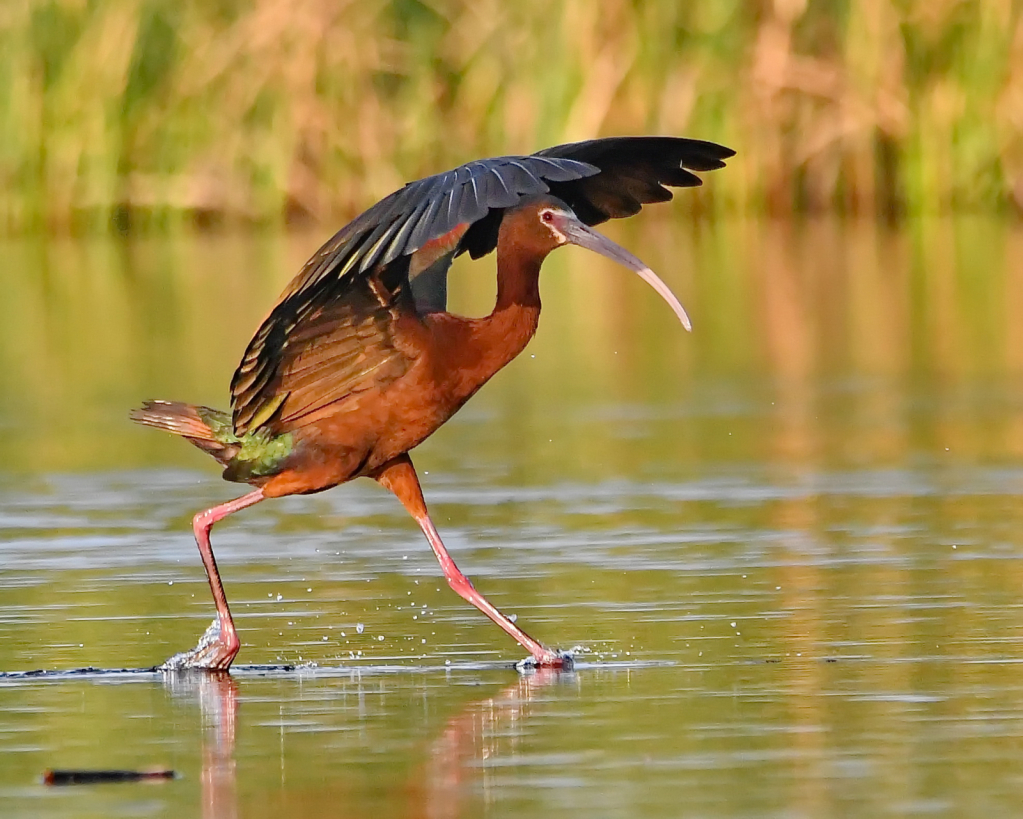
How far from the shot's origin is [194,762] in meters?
6.22

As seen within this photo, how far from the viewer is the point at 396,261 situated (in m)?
8.13

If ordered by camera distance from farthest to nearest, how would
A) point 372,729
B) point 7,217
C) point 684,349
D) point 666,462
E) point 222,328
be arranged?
1. point 7,217
2. point 222,328
3. point 684,349
4. point 666,462
5. point 372,729

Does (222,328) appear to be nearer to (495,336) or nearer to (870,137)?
(870,137)

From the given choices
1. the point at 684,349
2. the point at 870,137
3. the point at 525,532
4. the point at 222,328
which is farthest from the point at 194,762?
the point at 870,137

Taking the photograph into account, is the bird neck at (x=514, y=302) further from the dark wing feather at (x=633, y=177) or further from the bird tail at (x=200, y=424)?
the bird tail at (x=200, y=424)

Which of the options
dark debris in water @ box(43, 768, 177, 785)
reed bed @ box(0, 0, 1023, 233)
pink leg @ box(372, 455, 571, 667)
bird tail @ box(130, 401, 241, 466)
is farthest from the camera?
reed bed @ box(0, 0, 1023, 233)

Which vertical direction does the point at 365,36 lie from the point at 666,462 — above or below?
above

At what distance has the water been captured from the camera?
A: 5965mm

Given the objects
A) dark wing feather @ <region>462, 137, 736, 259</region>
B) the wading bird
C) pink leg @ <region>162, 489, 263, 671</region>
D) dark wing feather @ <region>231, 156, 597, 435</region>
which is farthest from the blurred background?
dark wing feather @ <region>462, 137, 736, 259</region>

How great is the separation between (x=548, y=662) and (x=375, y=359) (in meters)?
1.10

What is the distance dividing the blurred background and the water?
0.03 metres

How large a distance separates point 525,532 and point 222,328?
9059 millimetres

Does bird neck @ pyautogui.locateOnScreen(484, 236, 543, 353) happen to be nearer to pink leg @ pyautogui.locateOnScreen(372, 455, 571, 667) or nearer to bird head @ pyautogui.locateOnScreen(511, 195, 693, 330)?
bird head @ pyautogui.locateOnScreen(511, 195, 693, 330)

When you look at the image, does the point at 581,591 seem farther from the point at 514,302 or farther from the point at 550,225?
the point at 550,225
